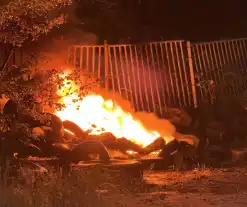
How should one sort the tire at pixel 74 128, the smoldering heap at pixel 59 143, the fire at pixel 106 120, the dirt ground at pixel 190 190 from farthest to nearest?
1. the fire at pixel 106 120
2. the tire at pixel 74 128
3. the smoldering heap at pixel 59 143
4. the dirt ground at pixel 190 190

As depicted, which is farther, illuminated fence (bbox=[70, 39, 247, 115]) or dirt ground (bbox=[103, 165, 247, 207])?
illuminated fence (bbox=[70, 39, 247, 115])

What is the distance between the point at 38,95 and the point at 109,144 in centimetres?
293

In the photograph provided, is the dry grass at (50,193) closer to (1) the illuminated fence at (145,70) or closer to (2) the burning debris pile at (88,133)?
(2) the burning debris pile at (88,133)

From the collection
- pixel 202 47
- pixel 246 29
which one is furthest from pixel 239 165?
pixel 246 29

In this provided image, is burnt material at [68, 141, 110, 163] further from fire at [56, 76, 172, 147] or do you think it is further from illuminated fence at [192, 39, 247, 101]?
illuminated fence at [192, 39, 247, 101]

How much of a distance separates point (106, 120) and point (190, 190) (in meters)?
3.76

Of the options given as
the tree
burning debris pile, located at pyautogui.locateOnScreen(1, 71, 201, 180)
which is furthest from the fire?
the tree

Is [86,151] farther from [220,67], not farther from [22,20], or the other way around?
[220,67]

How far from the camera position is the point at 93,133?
10695 mm

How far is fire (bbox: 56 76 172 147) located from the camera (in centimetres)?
1096

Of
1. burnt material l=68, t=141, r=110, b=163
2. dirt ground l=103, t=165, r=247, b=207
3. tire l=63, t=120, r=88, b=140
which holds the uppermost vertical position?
tire l=63, t=120, r=88, b=140

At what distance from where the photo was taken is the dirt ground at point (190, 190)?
6929 mm

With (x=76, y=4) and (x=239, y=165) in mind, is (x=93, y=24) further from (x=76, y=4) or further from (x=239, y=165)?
(x=239, y=165)

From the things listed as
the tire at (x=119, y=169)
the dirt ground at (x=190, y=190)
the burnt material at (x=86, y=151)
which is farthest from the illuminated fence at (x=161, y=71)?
the tire at (x=119, y=169)
